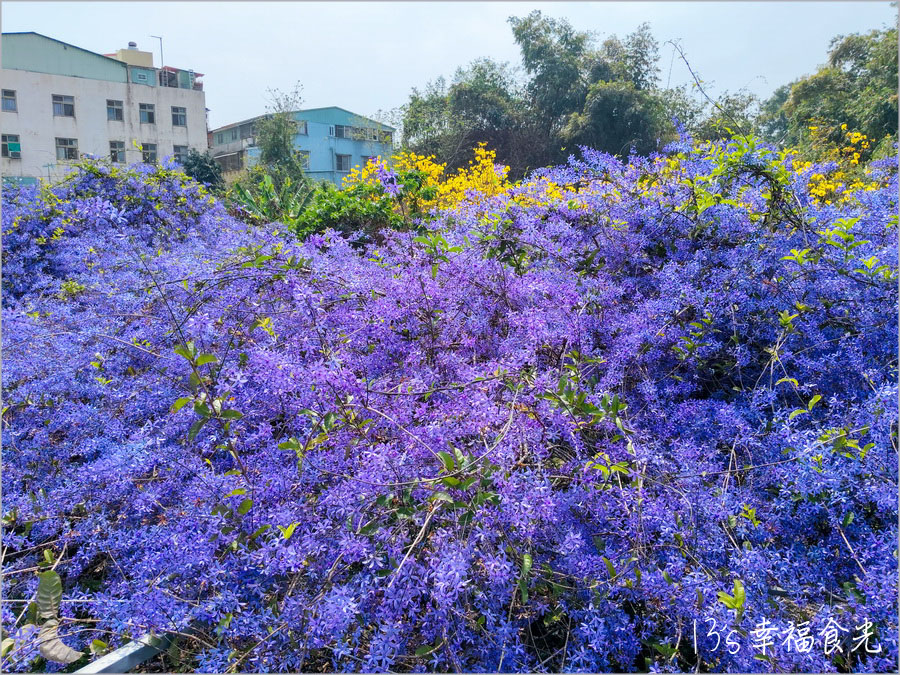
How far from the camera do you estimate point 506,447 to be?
1.58 m

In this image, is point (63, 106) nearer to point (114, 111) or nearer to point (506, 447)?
point (114, 111)

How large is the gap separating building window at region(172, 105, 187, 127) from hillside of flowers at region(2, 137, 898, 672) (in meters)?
29.4

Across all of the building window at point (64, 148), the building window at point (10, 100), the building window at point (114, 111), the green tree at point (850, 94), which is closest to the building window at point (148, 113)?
the building window at point (114, 111)

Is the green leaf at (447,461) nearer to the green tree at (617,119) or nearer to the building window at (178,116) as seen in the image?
the green tree at (617,119)

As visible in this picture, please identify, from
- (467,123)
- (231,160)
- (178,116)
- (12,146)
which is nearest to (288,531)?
(467,123)

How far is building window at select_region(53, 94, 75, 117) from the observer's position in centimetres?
2459

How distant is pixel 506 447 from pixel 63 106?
30.8 meters

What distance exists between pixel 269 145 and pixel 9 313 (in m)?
20.5

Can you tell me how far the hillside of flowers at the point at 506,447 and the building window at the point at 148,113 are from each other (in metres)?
29.1

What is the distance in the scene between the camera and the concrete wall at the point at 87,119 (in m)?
23.7

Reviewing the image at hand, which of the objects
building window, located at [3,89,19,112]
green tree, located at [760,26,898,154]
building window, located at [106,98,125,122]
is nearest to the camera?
green tree, located at [760,26,898,154]

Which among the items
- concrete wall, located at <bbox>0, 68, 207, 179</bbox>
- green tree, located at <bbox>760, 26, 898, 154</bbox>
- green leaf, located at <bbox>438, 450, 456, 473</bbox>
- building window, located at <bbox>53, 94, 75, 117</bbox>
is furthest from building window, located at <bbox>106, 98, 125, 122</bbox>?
green leaf, located at <bbox>438, 450, 456, 473</bbox>

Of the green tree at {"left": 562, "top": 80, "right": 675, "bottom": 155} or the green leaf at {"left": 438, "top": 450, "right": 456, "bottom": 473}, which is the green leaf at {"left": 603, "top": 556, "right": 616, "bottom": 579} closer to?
the green leaf at {"left": 438, "top": 450, "right": 456, "bottom": 473}

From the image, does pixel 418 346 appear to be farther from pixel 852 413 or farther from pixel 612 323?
pixel 852 413
